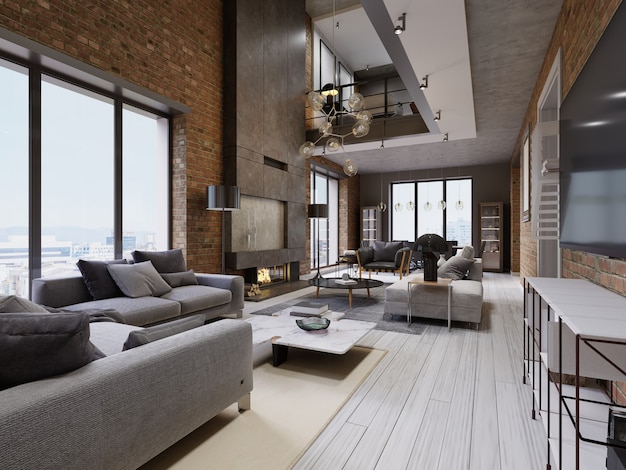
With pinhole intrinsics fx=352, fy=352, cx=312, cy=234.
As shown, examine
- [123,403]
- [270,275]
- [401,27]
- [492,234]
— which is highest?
[401,27]

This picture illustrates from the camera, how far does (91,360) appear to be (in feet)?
Result: 4.58

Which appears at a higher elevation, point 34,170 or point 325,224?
point 34,170

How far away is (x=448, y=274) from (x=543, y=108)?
92.9 inches

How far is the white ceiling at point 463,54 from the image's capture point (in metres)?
3.17

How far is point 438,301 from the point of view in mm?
4020

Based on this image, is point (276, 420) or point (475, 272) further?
point (475, 272)

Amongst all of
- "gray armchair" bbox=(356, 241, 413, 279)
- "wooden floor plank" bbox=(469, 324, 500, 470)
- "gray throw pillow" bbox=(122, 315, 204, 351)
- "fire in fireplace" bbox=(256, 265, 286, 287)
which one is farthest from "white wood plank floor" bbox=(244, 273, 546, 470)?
"gray armchair" bbox=(356, 241, 413, 279)

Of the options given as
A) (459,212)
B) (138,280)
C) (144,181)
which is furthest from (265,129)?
(459,212)

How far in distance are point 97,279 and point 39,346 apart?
2.38 m

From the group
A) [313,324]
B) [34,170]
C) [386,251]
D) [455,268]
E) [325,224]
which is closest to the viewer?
[313,324]

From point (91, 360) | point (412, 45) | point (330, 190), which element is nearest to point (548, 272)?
point (412, 45)

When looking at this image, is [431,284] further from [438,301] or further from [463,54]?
[463,54]

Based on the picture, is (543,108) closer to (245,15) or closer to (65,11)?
(245,15)

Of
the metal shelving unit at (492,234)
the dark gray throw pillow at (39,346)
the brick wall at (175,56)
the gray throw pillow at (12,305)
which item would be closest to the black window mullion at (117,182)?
the brick wall at (175,56)
